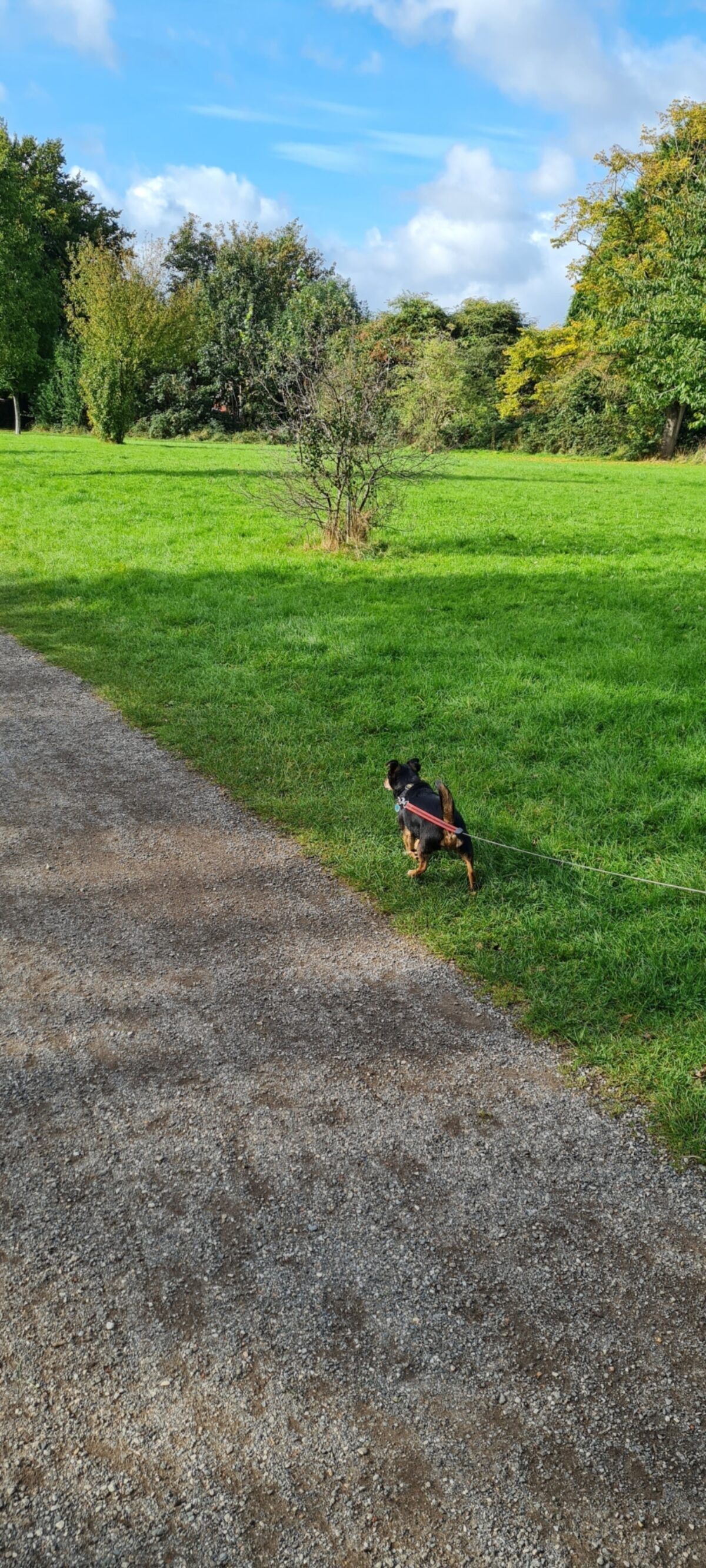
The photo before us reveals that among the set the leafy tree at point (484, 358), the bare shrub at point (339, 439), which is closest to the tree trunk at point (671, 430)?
the leafy tree at point (484, 358)

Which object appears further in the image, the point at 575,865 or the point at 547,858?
the point at 547,858

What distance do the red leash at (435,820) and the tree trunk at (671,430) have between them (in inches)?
1597

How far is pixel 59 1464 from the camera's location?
209cm

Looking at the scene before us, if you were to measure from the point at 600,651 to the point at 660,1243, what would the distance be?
683 cm

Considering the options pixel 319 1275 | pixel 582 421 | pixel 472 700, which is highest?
pixel 582 421

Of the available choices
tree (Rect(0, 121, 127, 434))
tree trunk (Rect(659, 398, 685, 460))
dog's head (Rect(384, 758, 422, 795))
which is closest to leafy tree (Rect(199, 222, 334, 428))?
tree (Rect(0, 121, 127, 434))

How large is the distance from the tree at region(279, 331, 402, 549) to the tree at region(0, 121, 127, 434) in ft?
43.5

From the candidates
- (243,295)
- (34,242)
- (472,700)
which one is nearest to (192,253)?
(243,295)

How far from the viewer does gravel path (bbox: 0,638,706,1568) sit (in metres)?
2.04

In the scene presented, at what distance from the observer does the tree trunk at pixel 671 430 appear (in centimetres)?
3969

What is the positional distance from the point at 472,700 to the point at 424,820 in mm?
3071

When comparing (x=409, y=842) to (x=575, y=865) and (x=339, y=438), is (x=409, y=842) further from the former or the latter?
(x=339, y=438)

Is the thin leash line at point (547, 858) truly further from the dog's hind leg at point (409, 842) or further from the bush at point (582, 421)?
the bush at point (582, 421)

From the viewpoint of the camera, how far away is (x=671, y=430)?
132 ft
